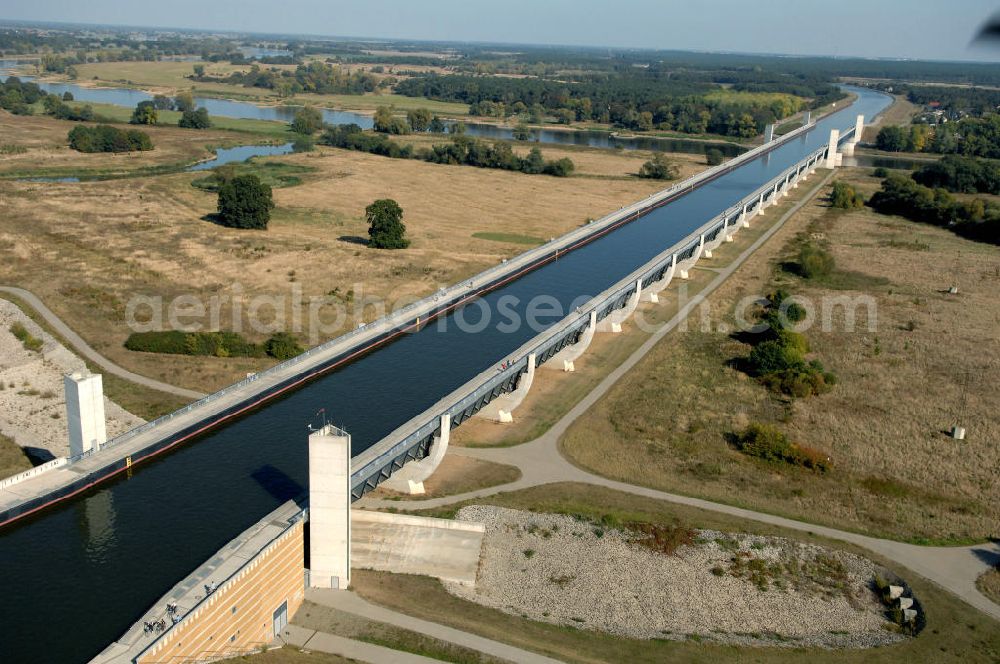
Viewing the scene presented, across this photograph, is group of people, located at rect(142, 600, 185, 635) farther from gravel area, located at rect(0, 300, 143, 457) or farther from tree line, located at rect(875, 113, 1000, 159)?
tree line, located at rect(875, 113, 1000, 159)

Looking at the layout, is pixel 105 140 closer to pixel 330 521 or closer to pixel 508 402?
pixel 508 402

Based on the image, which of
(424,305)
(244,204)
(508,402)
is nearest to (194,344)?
(424,305)

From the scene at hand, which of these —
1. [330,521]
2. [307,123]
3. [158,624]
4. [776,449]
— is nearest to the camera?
[158,624]

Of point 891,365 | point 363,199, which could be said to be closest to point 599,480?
point 891,365

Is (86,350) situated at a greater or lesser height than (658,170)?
lesser

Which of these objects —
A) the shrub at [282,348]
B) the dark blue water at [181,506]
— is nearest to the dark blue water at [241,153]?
the shrub at [282,348]
